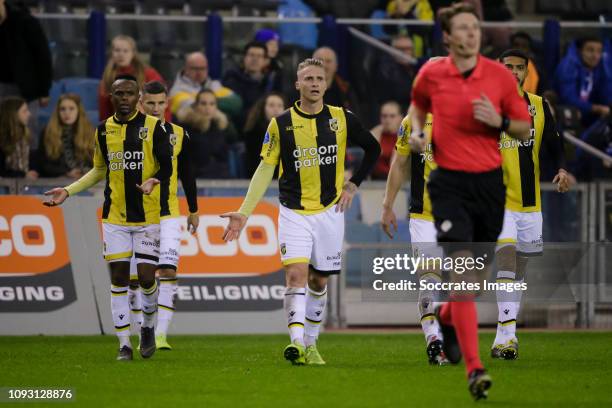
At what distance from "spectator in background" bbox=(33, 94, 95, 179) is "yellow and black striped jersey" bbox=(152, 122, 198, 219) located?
132 inches

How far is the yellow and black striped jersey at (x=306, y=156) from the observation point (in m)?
11.1

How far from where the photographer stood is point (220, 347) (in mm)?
13469

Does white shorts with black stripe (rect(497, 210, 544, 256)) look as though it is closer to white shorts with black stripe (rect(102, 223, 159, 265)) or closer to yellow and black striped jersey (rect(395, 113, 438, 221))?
yellow and black striped jersey (rect(395, 113, 438, 221))

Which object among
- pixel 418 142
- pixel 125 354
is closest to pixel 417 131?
pixel 418 142

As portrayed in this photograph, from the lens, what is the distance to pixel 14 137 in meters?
15.8

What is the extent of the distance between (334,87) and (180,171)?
15.9 feet

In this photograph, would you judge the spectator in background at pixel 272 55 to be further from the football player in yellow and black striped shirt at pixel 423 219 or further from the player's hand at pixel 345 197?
the player's hand at pixel 345 197

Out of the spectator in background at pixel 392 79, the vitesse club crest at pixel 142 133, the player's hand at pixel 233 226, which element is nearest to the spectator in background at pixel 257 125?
the spectator in background at pixel 392 79

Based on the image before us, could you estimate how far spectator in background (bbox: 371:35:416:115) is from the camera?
57.4 ft

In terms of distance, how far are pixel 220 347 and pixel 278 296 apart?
80.4 inches

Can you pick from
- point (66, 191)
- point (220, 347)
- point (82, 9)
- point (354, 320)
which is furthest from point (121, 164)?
point (82, 9)

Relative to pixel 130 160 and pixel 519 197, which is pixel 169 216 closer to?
pixel 130 160

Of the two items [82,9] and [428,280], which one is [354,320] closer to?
[428,280]

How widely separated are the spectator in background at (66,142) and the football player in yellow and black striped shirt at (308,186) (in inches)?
200
